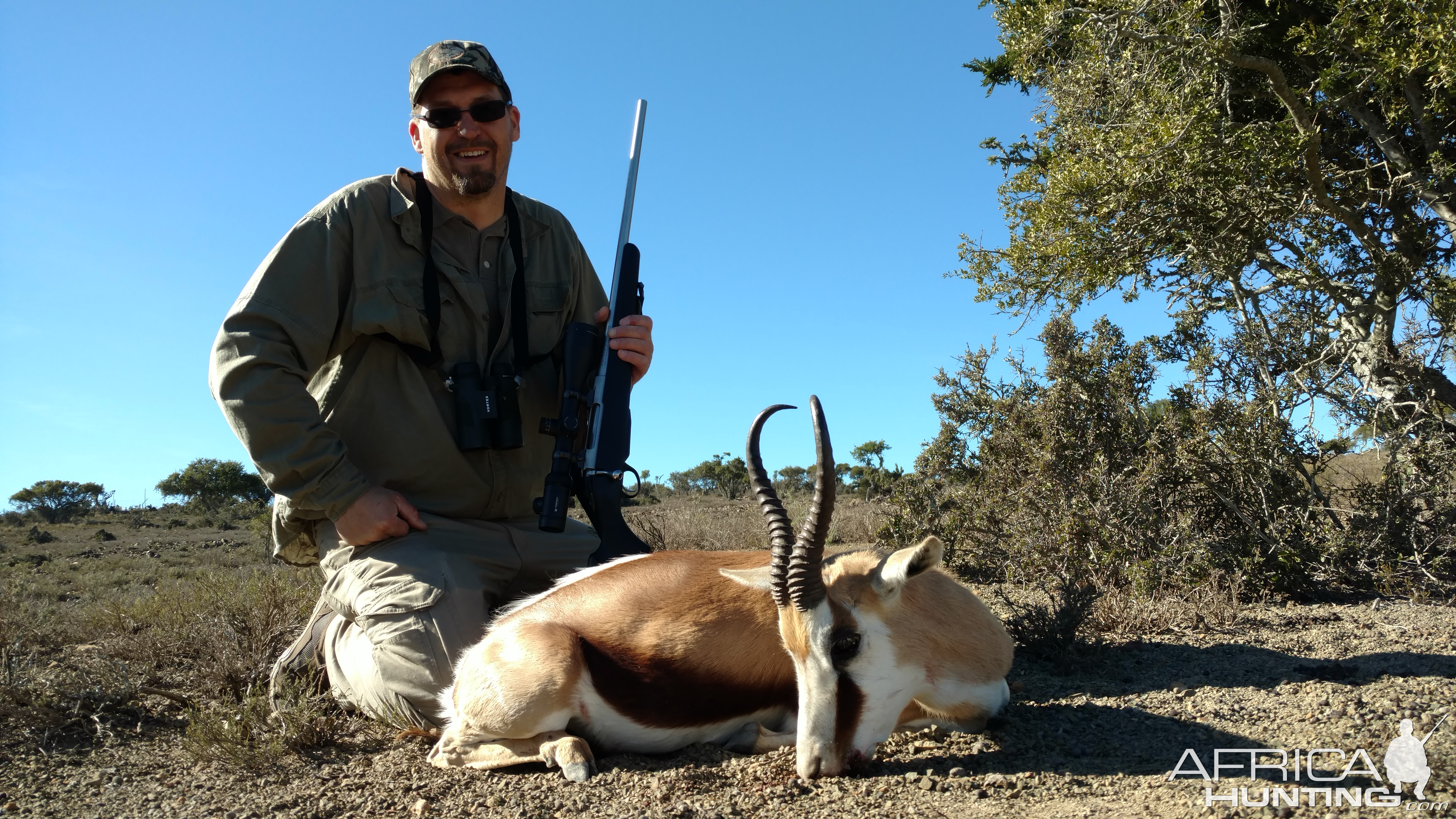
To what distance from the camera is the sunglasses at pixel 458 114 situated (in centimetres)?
529

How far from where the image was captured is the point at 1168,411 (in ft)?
22.8

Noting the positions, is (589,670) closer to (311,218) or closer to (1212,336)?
(311,218)

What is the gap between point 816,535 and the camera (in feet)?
11.4

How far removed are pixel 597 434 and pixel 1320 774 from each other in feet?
12.2

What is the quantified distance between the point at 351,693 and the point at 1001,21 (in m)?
11.6

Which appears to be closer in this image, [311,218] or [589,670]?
[589,670]

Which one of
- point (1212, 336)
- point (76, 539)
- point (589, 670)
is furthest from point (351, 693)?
point (76, 539)

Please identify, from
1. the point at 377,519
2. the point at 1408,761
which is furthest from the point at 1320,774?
the point at 377,519

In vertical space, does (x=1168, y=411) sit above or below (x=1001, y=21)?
below

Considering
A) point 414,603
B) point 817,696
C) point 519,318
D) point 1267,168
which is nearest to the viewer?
point 817,696

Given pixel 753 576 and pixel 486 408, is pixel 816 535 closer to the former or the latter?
pixel 753 576

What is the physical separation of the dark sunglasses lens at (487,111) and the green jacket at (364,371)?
0.55 m

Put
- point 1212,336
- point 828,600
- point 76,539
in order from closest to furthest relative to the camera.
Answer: point 828,600
point 1212,336
point 76,539

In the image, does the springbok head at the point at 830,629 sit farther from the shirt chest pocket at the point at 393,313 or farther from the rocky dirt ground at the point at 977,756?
the shirt chest pocket at the point at 393,313
